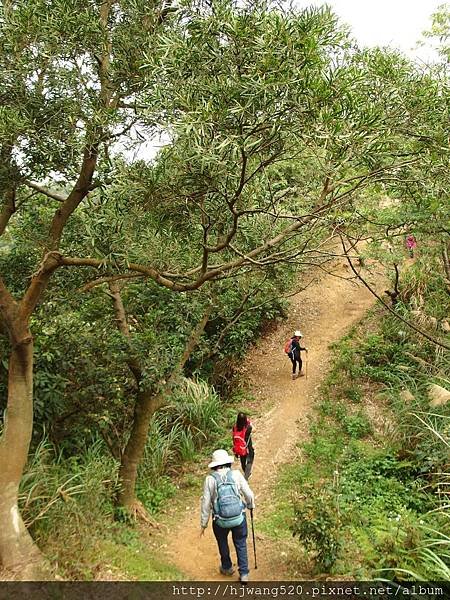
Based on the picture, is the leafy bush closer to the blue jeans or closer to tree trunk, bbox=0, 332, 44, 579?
the blue jeans

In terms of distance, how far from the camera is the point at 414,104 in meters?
4.84

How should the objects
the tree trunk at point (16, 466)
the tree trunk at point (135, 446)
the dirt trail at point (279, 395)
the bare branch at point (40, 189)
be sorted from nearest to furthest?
1. the tree trunk at point (16, 466)
2. the bare branch at point (40, 189)
3. the dirt trail at point (279, 395)
4. the tree trunk at point (135, 446)

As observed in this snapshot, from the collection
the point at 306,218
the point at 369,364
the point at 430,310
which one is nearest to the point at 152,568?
the point at 306,218

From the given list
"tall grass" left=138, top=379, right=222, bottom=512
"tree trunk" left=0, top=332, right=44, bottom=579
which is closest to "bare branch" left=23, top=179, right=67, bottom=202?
"tree trunk" left=0, top=332, right=44, bottom=579

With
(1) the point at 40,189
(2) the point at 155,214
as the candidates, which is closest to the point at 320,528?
(2) the point at 155,214

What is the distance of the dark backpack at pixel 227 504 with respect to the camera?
5.08 meters

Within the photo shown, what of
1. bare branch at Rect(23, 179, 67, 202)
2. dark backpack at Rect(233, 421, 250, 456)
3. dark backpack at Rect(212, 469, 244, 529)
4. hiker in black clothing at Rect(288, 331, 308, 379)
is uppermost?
bare branch at Rect(23, 179, 67, 202)

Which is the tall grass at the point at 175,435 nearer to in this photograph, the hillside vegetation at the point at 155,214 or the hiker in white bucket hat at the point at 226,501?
the hillside vegetation at the point at 155,214

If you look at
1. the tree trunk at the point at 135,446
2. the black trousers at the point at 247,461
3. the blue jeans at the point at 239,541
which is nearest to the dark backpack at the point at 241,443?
the black trousers at the point at 247,461

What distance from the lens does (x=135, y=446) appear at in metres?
7.17

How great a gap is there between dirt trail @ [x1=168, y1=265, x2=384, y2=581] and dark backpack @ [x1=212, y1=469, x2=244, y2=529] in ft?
3.76

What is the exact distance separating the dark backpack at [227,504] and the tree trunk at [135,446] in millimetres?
2258

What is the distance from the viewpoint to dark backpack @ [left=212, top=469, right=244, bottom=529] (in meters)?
5.08

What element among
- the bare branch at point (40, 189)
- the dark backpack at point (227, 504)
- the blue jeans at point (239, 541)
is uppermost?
the bare branch at point (40, 189)
